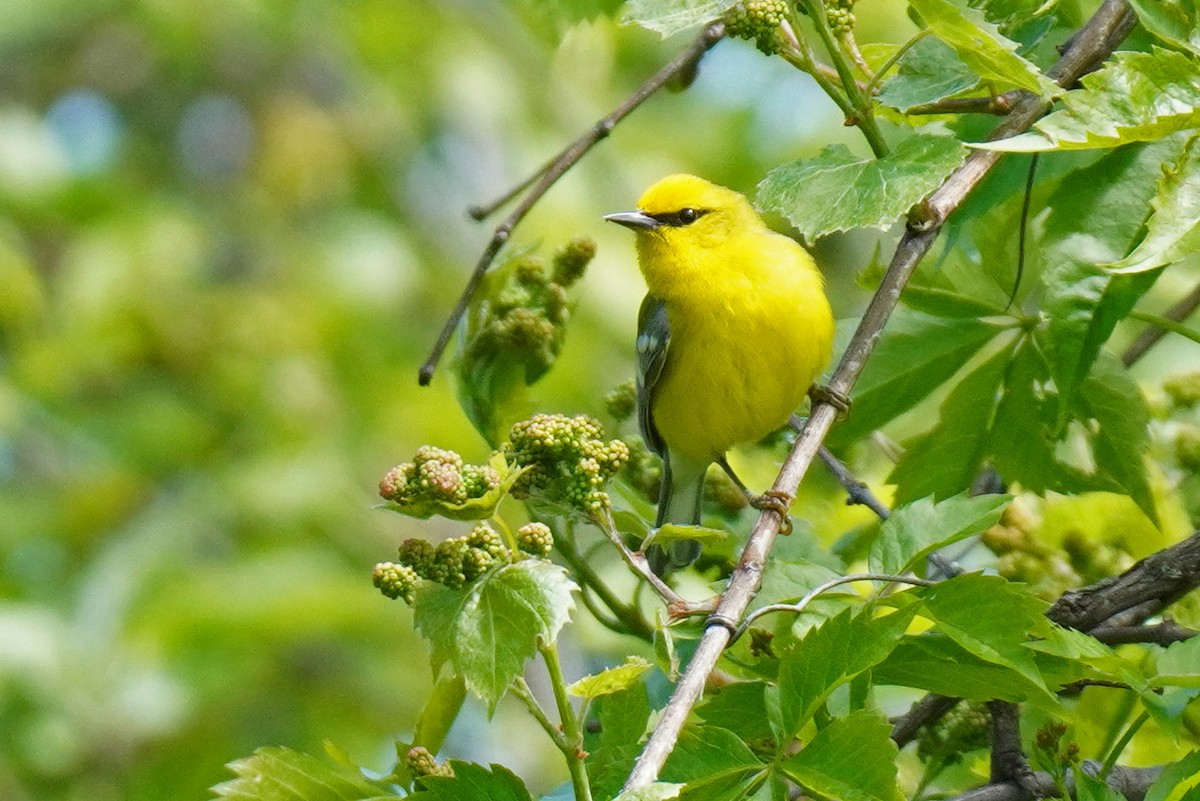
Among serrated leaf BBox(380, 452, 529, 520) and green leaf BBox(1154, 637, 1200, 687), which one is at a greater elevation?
serrated leaf BBox(380, 452, 529, 520)

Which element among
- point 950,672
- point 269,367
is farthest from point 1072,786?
point 269,367

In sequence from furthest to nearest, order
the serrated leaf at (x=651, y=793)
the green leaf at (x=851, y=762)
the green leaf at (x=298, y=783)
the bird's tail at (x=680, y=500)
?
the bird's tail at (x=680, y=500) < the green leaf at (x=298, y=783) < the green leaf at (x=851, y=762) < the serrated leaf at (x=651, y=793)

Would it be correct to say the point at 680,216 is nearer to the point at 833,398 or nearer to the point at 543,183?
the point at 543,183

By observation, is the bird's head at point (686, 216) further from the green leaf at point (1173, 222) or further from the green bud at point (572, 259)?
the green leaf at point (1173, 222)

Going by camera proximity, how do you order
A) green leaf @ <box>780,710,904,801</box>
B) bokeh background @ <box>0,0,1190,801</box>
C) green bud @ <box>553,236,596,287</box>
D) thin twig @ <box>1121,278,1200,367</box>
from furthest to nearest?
bokeh background @ <box>0,0,1190,801</box>, thin twig @ <box>1121,278,1200,367</box>, green bud @ <box>553,236,596,287</box>, green leaf @ <box>780,710,904,801</box>

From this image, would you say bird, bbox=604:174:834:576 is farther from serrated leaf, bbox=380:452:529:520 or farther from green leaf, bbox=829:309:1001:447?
serrated leaf, bbox=380:452:529:520

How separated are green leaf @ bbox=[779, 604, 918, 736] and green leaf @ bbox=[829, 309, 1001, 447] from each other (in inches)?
35.3

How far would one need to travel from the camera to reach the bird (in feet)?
11.5

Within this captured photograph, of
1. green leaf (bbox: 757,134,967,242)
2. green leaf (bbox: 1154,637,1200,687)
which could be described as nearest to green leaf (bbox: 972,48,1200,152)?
green leaf (bbox: 757,134,967,242)

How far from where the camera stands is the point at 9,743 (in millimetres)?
5980

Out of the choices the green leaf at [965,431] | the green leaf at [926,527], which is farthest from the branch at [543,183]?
the green leaf at [926,527]

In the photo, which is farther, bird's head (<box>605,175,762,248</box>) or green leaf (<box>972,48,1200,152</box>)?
bird's head (<box>605,175,762,248</box>)

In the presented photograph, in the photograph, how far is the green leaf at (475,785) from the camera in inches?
69.5

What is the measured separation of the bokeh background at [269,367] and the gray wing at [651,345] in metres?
2.07
